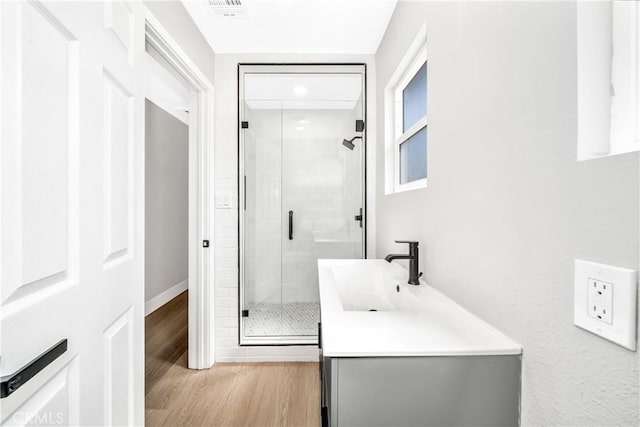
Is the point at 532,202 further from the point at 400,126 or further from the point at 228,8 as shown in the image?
the point at 228,8

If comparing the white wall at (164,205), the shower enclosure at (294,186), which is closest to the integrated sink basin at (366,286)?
the shower enclosure at (294,186)

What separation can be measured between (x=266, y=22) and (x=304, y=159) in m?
1.01

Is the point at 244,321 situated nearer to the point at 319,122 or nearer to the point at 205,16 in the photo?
the point at 319,122

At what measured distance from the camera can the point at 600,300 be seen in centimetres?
52

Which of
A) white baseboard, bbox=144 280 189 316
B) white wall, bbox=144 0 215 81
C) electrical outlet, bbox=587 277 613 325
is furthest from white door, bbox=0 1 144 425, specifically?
white baseboard, bbox=144 280 189 316

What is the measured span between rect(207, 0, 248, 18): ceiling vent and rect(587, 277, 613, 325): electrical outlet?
7.02ft

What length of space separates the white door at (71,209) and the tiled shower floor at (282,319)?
54.0 inches

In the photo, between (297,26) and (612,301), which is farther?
(297,26)

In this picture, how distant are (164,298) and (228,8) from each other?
11.0 ft

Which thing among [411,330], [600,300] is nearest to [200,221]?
[411,330]

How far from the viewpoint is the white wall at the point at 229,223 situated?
2.38 meters

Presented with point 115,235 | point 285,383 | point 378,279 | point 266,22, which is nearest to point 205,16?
point 266,22

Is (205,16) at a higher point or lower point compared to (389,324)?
higher

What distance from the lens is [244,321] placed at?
2453mm
